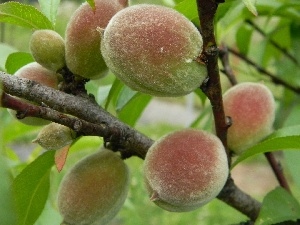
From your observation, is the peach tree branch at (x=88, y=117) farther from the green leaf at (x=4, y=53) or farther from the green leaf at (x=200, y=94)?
the green leaf at (x=4, y=53)

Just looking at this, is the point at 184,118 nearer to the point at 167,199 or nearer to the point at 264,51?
the point at 264,51

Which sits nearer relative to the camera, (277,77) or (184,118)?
(277,77)

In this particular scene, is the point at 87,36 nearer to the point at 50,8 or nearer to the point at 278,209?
the point at 50,8

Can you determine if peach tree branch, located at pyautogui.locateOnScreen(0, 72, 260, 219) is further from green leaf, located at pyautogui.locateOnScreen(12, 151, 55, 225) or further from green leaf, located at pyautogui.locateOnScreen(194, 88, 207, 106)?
green leaf, located at pyautogui.locateOnScreen(194, 88, 207, 106)

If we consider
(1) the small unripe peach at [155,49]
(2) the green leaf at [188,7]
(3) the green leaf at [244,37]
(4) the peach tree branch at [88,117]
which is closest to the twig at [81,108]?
(4) the peach tree branch at [88,117]

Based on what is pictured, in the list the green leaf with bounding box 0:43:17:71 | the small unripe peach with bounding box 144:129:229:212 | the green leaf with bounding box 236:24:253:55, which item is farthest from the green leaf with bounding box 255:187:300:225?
the green leaf with bounding box 236:24:253:55

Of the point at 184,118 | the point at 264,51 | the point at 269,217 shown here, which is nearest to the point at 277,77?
the point at 264,51
